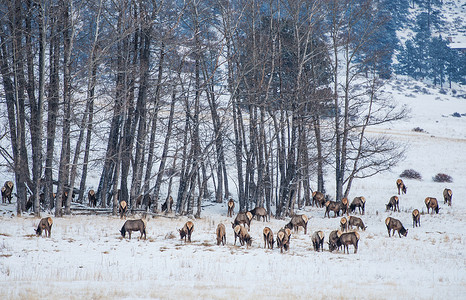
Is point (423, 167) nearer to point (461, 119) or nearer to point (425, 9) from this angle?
point (461, 119)

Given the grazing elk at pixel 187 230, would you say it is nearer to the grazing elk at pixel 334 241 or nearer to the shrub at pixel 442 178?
the grazing elk at pixel 334 241

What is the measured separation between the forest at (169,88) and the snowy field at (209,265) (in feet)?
9.30

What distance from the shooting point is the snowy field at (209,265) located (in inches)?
323

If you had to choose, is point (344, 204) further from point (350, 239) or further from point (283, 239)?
point (283, 239)

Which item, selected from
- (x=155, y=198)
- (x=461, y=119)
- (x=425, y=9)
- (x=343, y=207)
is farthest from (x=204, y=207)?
(x=425, y=9)

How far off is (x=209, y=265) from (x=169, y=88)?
11.3 meters

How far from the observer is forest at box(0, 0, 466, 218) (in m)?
16.4

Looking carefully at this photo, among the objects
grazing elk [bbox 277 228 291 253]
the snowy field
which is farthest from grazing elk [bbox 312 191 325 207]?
grazing elk [bbox 277 228 291 253]

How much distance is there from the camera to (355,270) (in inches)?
419

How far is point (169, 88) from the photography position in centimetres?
1989

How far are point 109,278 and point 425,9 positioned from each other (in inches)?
6818

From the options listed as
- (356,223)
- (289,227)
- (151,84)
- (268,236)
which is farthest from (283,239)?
(151,84)

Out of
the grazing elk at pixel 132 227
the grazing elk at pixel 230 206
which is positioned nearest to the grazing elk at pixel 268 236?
the grazing elk at pixel 132 227

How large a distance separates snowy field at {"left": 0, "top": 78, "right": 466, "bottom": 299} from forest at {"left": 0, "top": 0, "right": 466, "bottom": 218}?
9.30 ft
